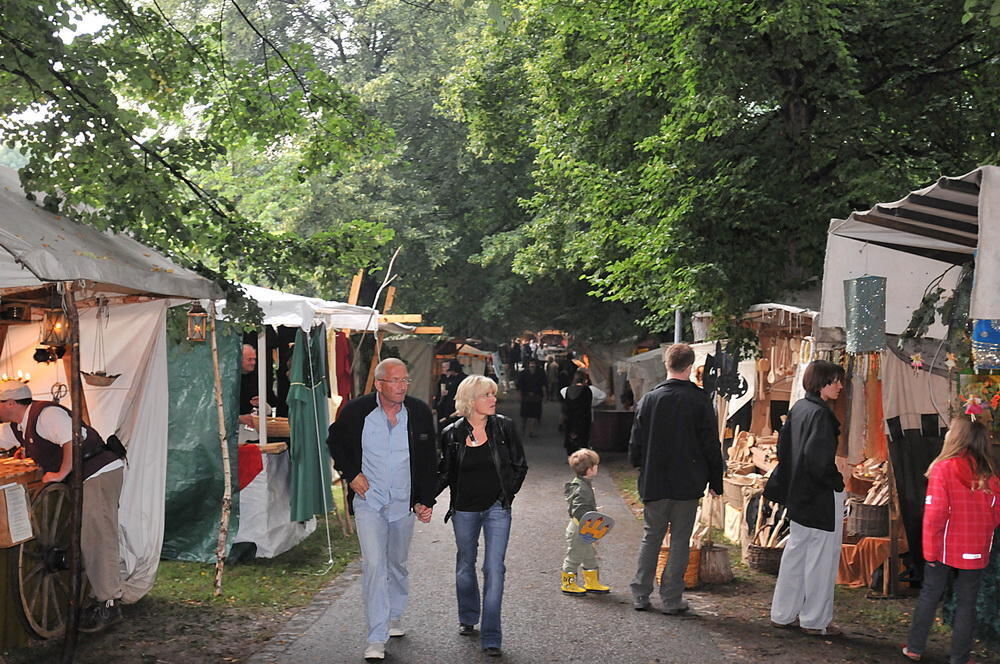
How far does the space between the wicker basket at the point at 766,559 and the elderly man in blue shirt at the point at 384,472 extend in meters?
4.04

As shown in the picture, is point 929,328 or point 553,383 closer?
point 929,328

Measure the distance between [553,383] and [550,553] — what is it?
3390 centimetres

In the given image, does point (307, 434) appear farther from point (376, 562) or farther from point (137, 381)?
point (376, 562)

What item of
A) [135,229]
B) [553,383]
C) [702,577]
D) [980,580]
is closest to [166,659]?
[135,229]

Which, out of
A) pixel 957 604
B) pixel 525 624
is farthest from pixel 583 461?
pixel 957 604

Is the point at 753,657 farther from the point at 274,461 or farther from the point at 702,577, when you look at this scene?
the point at 274,461

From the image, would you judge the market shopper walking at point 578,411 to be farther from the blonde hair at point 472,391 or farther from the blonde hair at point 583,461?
the blonde hair at point 472,391

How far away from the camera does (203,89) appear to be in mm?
9492

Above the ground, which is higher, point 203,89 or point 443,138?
point 443,138

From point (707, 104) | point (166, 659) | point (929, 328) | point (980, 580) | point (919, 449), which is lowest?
point (166, 659)

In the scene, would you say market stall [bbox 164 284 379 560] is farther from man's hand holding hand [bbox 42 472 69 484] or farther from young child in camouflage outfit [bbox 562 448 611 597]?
young child in camouflage outfit [bbox 562 448 611 597]

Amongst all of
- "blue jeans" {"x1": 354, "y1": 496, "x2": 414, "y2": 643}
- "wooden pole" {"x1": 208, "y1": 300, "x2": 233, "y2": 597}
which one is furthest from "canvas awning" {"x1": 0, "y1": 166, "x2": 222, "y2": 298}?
"blue jeans" {"x1": 354, "y1": 496, "x2": 414, "y2": 643}

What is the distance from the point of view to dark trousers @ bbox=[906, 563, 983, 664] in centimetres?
651

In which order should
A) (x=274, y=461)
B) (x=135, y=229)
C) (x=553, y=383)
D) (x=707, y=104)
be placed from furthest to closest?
1. (x=553, y=383)
2. (x=707, y=104)
3. (x=274, y=461)
4. (x=135, y=229)
